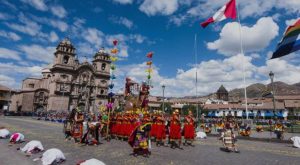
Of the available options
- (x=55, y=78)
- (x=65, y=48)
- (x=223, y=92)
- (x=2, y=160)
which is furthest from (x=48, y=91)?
(x=223, y=92)

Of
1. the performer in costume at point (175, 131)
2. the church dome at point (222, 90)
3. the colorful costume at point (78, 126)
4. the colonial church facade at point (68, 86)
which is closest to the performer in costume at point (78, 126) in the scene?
the colorful costume at point (78, 126)

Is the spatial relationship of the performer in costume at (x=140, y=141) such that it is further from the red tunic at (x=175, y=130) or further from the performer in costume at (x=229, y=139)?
the performer in costume at (x=229, y=139)

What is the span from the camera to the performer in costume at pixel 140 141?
10.6 metres

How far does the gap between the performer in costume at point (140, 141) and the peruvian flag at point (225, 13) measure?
9939 millimetres

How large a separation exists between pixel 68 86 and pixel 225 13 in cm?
6324

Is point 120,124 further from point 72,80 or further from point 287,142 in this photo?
point 72,80

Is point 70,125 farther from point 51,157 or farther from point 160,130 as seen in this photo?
Result: point 51,157

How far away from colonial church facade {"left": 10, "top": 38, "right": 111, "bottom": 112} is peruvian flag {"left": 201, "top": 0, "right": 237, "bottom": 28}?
61004mm

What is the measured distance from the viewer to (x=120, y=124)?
660 inches

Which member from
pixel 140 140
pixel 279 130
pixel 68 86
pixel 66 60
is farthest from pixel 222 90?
pixel 140 140

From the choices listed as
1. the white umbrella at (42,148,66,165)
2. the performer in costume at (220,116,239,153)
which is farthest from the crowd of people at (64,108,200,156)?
the white umbrella at (42,148,66,165)

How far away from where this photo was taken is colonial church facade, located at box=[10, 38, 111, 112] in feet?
226

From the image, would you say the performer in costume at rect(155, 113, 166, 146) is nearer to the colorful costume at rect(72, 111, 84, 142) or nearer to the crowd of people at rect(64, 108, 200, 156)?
the crowd of people at rect(64, 108, 200, 156)

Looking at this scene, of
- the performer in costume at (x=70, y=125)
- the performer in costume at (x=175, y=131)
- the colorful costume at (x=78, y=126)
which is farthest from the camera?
the performer in costume at (x=70, y=125)
